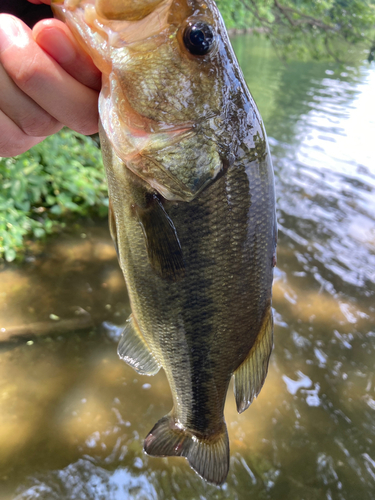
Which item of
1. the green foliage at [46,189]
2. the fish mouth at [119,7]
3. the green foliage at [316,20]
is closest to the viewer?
the fish mouth at [119,7]

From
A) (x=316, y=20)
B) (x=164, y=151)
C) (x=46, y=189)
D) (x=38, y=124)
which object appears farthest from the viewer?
(x=316, y=20)

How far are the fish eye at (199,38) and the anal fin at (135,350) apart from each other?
1.07 m

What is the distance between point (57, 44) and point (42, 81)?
0.11 m

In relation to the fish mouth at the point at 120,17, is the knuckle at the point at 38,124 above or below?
below

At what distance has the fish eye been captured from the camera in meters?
0.97

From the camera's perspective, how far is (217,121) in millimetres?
1043

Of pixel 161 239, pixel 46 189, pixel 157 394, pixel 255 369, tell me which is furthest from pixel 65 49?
pixel 46 189

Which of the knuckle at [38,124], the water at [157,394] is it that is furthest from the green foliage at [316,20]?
the knuckle at [38,124]

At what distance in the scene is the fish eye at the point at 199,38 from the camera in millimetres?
968

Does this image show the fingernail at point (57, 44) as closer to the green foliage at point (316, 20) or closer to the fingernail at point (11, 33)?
the fingernail at point (11, 33)

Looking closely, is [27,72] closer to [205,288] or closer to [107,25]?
[107,25]

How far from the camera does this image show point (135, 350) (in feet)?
4.89

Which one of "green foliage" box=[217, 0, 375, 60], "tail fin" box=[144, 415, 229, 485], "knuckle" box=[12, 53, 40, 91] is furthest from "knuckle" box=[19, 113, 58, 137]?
"green foliage" box=[217, 0, 375, 60]

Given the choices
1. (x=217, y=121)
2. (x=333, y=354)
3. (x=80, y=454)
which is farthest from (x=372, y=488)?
(x=217, y=121)
